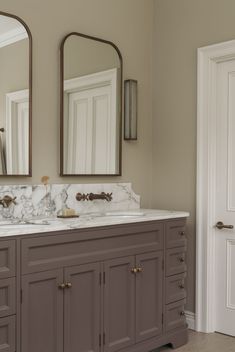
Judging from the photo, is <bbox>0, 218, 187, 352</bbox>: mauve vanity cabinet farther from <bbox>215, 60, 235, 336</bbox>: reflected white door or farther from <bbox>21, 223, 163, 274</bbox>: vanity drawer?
<bbox>215, 60, 235, 336</bbox>: reflected white door

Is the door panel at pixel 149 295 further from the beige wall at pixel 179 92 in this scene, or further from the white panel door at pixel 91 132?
the white panel door at pixel 91 132

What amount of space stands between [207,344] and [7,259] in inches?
71.2

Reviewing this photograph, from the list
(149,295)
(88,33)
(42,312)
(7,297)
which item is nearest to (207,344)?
(149,295)

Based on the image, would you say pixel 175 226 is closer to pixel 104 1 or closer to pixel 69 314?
pixel 69 314

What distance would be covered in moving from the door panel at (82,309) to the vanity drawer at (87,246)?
0.08m

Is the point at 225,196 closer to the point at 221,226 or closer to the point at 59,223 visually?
the point at 221,226

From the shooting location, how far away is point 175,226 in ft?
11.1

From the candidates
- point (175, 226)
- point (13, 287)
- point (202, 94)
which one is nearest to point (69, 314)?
point (13, 287)

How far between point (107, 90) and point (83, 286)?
1.61 meters

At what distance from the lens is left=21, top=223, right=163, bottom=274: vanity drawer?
8.33ft

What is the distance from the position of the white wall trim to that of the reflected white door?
4 cm

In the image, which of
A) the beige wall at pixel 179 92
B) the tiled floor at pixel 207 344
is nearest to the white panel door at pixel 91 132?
the beige wall at pixel 179 92

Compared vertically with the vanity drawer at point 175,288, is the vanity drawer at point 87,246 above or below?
above

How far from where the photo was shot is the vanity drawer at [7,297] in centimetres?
239
